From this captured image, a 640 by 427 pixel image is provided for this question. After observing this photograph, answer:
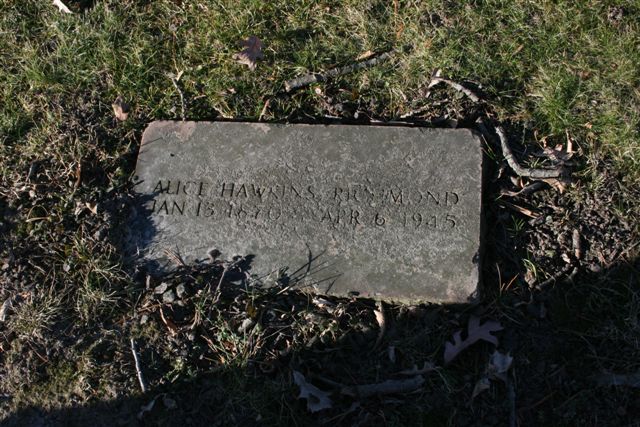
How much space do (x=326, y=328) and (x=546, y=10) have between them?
6.78 ft

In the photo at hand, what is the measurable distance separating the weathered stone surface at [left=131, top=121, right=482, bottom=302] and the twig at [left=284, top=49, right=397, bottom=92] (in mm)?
332

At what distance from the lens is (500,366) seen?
2.87 metres

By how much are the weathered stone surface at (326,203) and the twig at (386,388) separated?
36cm

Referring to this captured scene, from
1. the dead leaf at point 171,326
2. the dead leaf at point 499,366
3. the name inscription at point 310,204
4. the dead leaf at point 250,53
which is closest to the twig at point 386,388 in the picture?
the dead leaf at point 499,366

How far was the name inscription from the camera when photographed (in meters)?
3.09

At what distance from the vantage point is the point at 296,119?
3.57 metres

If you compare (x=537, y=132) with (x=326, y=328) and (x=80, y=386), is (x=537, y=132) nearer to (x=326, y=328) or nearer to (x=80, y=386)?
(x=326, y=328)

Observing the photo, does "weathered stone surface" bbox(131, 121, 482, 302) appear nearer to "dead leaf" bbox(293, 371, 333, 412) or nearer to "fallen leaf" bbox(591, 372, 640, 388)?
"dead leaf" bbox(293, 371, 333, 412)

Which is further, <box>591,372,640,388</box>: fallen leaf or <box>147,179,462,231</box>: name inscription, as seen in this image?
<box>147,179,462,231</box>: name inscription

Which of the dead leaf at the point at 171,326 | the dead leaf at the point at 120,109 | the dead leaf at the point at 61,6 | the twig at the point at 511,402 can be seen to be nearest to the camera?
the twig at the point at 511,402

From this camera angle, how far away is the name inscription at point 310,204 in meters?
3.09

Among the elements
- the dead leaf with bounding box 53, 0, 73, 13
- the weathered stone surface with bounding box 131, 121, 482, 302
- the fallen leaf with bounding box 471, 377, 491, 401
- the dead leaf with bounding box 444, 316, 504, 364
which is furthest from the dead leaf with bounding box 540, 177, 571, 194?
the dead leaf with bounding box 53, 0, 73, 13

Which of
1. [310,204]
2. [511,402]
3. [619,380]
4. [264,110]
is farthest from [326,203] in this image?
[619,380]

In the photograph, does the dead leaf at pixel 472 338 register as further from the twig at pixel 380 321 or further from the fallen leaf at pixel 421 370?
the twig at pixel 380 321
